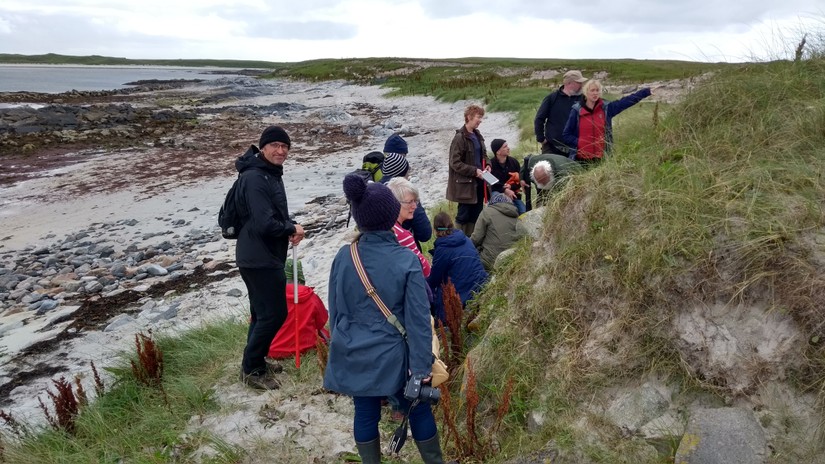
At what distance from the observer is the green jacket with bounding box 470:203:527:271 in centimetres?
518

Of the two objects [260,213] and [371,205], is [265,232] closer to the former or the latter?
[260,213]

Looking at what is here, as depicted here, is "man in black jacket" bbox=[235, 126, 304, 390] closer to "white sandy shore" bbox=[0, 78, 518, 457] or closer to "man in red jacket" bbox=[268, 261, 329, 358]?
Answer: "man in red jacket" bbox=[268, 261, 329, 358]

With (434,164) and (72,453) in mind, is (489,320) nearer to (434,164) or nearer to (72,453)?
(72,453)

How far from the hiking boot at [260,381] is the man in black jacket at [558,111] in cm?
385

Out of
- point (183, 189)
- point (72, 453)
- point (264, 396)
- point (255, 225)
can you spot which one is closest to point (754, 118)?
point (255, 225)

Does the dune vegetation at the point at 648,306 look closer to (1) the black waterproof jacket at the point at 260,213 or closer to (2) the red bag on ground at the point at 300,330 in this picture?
(2) the red bag on ground at the point at 300,330

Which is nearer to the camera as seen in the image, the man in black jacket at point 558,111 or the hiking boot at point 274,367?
the hiking boot at point 274,367

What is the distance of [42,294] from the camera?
315 inches

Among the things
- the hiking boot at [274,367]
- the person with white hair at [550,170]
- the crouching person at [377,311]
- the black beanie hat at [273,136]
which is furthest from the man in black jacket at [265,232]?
the person with white hair at [550,170]

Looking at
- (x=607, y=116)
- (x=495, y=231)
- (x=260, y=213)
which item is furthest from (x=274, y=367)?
(x=607, y=116)

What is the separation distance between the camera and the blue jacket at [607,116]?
5414 millimetres

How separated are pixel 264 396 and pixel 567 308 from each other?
240 cm

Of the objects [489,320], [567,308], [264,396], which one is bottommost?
[264,396]

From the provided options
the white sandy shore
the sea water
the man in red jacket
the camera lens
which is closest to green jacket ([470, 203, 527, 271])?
the man in red jacket
